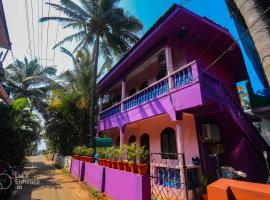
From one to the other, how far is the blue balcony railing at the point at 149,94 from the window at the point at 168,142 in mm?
2087

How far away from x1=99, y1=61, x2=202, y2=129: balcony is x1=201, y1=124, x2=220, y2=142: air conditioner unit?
1867mm

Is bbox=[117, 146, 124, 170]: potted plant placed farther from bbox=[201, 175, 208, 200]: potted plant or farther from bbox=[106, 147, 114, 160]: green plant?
bbox=[201, 175, 208, 200]: potted plant

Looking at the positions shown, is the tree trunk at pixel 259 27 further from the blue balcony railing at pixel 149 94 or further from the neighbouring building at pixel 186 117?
the blue balcony railing at pixel 149 94

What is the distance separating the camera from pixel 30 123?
1443 cm

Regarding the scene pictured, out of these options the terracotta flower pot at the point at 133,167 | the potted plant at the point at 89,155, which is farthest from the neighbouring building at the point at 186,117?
the potted plant at the point at 89,155

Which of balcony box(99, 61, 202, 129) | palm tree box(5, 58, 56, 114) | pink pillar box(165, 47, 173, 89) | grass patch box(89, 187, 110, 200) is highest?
palm tree box(5, 58, 56, 114)

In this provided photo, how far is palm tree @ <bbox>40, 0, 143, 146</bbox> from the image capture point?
13953mm

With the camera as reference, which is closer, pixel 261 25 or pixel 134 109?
pixel 261 25

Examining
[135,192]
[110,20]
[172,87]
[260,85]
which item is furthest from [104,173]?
[110,20]

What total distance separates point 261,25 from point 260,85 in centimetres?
808

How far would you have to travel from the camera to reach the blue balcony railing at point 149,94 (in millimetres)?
7637

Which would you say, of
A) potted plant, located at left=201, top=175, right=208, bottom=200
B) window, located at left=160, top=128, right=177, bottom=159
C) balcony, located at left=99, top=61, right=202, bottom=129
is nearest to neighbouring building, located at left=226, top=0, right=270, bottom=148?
balcony, located at left=99, top=61, right=202, bottom=129

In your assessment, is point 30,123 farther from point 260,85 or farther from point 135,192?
point 260,85

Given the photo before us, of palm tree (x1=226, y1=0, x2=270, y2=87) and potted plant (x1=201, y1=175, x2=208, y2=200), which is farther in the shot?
potted plant (x1=201, y1=175, x2=208, y2=200)
